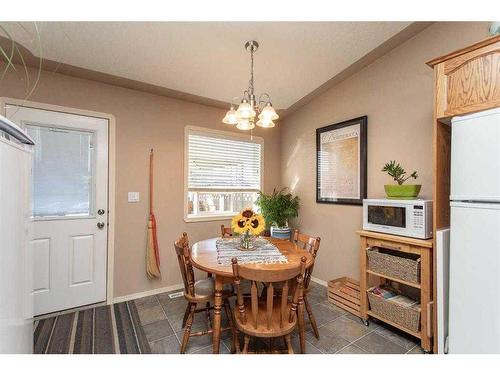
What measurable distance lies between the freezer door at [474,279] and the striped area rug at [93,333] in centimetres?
211

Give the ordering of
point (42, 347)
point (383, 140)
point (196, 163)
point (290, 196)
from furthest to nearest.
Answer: point (290, 196), point (196, 163), point (383, 140), point (42, 347)

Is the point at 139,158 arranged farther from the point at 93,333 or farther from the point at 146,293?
the point at 93,333

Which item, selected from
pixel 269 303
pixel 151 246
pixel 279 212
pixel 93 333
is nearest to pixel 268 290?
pixel 269 303

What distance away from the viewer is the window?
10.1 ft

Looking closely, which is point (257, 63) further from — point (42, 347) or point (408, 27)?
point (42, 347)

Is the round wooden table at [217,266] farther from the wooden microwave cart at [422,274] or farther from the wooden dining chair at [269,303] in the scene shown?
the wooden microwave cart at [422,274]

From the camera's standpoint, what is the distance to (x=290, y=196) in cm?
346

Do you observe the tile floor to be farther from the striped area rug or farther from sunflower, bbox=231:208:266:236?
sunflower, bbox=231:208:266:236

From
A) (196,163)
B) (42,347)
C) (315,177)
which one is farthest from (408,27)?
(42,347)

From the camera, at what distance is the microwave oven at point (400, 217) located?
1.84 metres

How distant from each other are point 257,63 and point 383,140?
151cm

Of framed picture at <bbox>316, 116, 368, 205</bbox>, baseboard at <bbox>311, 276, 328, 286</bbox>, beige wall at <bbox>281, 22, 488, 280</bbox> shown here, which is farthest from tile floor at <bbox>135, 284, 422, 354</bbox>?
framed picture at <bbox>316, 116, 368, 205</bbox>

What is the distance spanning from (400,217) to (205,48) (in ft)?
7.19

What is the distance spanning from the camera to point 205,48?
2088mm
